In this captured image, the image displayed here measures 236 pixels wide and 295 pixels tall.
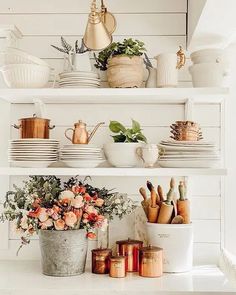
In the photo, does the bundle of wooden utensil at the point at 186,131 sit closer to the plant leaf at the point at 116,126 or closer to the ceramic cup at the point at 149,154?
the ceramic cup at the point at 149,154

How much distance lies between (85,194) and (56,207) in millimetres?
137

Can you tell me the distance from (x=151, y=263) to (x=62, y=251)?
369mm

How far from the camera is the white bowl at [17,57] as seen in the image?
2176mm

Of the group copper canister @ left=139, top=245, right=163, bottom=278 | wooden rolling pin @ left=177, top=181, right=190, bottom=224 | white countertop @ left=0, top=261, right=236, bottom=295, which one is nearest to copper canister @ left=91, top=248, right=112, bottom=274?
white countertop @ left=0, top=261, right=236, bottom=295

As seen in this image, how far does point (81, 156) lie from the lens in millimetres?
2145

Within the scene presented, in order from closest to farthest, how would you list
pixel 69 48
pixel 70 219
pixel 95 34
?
pixel 95 34 → pixel 70 219 → pixel 69 48

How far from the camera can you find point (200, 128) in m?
2.26

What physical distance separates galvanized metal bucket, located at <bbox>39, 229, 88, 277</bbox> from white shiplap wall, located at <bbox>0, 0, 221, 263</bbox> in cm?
33

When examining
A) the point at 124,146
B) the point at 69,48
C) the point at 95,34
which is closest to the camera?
the point at 95,34

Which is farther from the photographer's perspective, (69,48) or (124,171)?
(69,48)

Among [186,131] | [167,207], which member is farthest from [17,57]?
[167,207]

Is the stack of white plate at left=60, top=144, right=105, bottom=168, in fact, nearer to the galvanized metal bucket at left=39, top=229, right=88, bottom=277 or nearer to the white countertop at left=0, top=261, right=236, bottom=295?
the galvanized metal bucket at left=39, top=229, right=88, bottom=277

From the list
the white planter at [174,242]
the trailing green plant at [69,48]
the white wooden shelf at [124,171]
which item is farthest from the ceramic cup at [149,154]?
the trailing green plant at [69,48]

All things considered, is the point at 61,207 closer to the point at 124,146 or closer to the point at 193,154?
the point at 124,146
